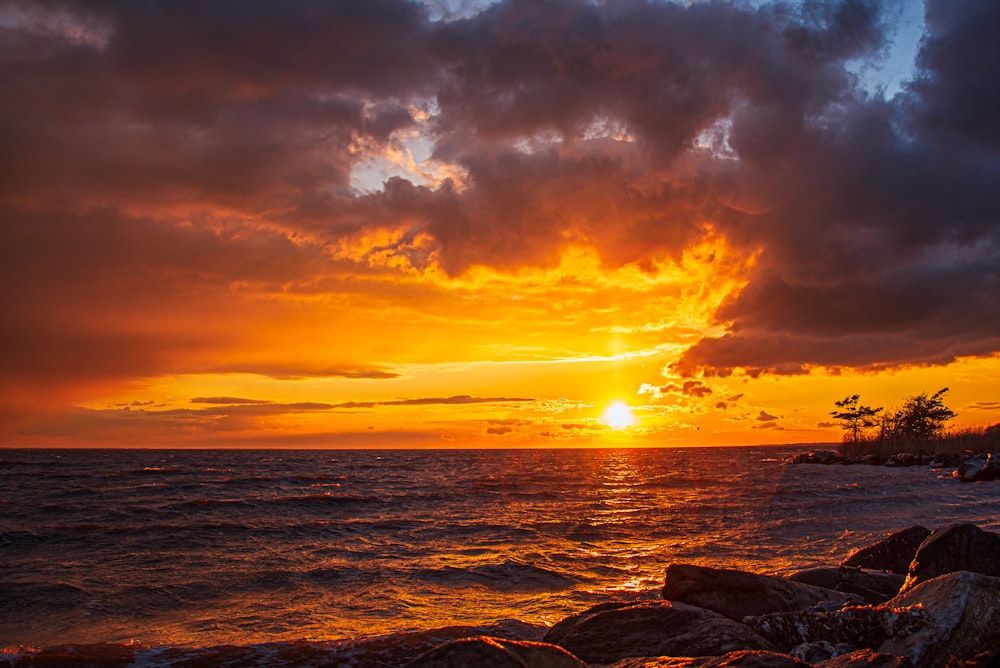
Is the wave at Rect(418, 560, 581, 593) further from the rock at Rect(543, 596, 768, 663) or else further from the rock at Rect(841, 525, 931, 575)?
the rock at Rect(841, 525, 931, 575)

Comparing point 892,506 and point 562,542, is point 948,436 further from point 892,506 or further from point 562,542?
point 562,542

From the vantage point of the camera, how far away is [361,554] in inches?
802

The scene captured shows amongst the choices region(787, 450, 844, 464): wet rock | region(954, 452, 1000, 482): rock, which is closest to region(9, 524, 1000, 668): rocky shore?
region(954, 452, 1000, 482): rock

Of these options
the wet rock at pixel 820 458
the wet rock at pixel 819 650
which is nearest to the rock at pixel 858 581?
the wet rock at pixel 819 650

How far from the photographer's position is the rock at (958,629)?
6105 mm

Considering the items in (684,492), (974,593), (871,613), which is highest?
(974,593)

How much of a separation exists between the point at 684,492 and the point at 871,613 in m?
35.4

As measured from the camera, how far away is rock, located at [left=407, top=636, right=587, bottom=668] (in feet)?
18.7

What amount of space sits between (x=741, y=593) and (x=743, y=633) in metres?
Result: 2.28

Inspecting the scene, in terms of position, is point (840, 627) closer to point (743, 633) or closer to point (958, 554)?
point (743, 633)

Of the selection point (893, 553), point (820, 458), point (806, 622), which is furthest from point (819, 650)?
point (820, 458)

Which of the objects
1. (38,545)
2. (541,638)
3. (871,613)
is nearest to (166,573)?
(38,545)

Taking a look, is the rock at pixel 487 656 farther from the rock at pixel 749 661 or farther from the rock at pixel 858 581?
the rock at pixel 858 581

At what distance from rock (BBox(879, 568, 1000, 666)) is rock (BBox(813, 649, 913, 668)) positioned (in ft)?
0.59
